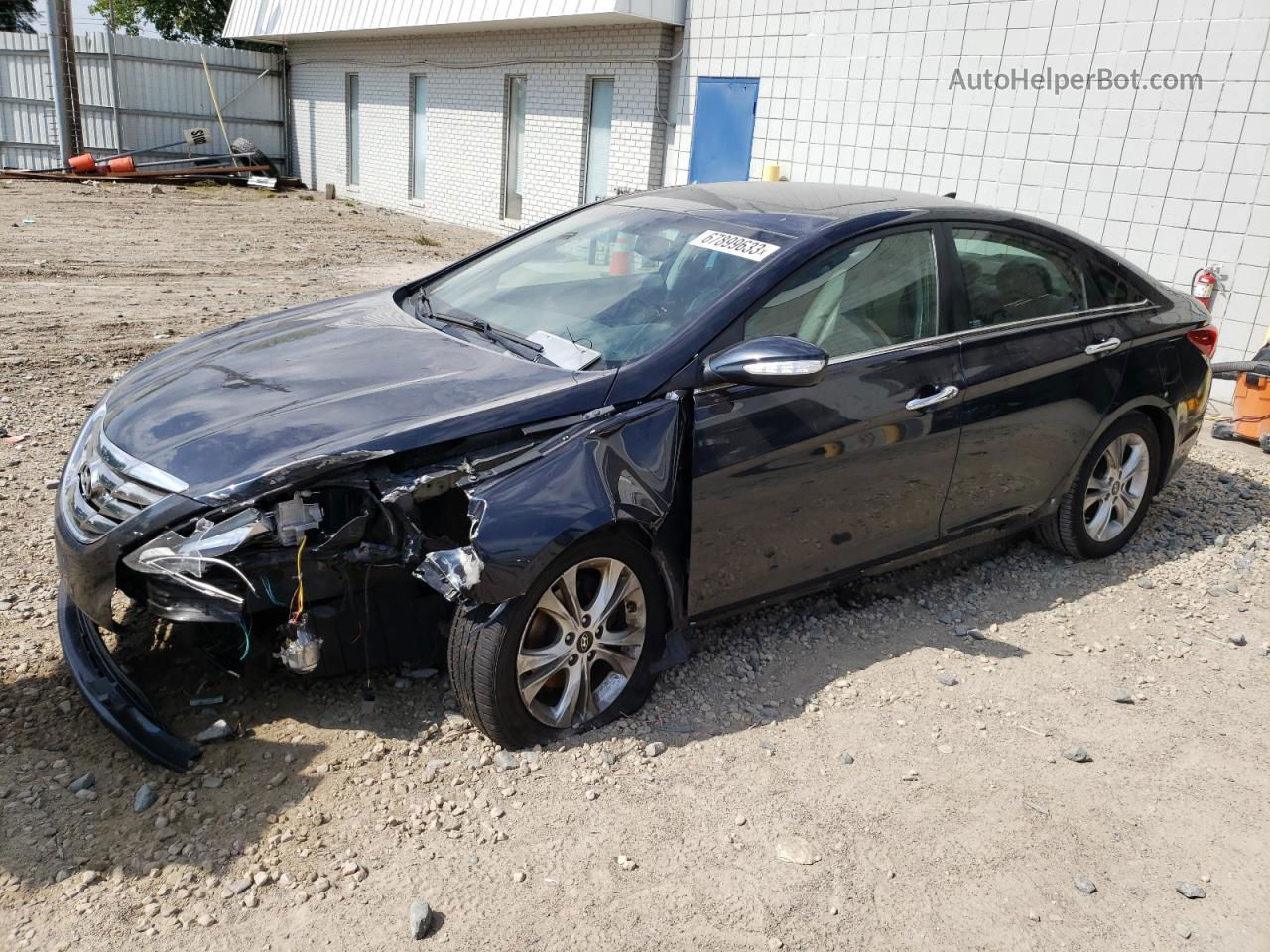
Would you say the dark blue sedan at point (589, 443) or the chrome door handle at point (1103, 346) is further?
the chrome door handle at point (1103, 346)

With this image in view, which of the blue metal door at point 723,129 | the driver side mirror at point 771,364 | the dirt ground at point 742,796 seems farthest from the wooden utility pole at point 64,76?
the driver side mirror at point 771,364

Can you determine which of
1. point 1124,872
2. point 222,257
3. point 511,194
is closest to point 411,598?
point 1124,872

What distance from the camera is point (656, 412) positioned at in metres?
3.19

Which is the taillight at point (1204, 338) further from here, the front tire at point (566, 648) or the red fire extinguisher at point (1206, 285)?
the front tire at point (566, 648)

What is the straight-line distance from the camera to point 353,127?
2011cm

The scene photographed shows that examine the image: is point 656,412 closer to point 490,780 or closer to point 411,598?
point 411,598

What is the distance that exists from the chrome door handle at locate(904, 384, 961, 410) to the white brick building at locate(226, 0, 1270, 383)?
5259mm

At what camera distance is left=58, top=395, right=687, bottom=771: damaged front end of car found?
2779mm

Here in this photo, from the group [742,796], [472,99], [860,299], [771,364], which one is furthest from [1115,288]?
[472,99]

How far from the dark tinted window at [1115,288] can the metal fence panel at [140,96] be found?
70.4 feet

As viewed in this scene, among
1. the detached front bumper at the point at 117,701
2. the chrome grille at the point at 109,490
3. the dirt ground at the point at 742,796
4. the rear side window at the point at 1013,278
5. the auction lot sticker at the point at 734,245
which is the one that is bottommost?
the dirt ground at the point at 742,796

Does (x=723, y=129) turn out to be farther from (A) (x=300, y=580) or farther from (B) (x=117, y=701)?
(B) (x=117, y=701)

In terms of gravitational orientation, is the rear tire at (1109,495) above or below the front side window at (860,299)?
below

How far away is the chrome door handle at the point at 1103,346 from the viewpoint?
442 centimetres
